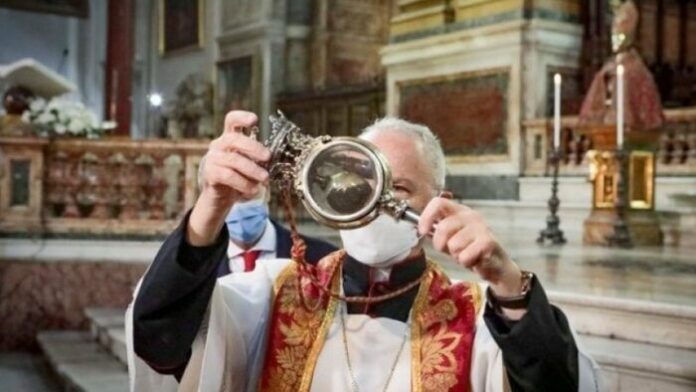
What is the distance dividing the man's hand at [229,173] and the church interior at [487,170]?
76.1 inches

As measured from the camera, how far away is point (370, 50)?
15.5 meters

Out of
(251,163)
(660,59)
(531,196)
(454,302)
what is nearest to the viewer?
(251,163)

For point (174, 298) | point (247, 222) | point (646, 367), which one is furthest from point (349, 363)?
point (247, 222)

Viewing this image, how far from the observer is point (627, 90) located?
766 centimetres

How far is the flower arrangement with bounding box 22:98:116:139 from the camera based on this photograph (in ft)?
23.8

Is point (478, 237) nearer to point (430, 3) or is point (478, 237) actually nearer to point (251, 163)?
point (251, 163)

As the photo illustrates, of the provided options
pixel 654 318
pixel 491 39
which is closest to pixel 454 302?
pixel 654 318

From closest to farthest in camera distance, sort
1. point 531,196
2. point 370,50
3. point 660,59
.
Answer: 1. point 531,196
2. point 660,59
3. point 370,50

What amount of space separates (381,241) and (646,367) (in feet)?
5.19

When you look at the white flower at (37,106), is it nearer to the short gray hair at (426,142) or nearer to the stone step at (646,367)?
the stone step at (646,367)

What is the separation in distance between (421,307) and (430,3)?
31.4 feet

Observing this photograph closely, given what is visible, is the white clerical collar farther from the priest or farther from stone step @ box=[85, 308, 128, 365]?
stone step @ box=[85, 308, 128, 365]

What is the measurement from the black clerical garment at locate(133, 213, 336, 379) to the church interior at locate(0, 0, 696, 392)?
186cm

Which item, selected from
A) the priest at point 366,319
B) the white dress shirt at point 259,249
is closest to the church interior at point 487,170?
the white dress shirt at point 259,249
